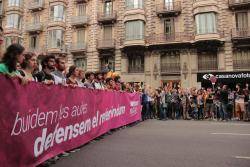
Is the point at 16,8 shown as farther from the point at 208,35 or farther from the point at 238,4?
the point at 238,4

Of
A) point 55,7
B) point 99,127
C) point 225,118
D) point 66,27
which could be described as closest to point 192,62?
point 225,118

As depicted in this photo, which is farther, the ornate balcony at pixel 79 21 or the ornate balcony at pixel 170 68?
the ornate balcony at pixel 79 21

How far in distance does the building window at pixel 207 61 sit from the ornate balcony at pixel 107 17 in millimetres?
10521

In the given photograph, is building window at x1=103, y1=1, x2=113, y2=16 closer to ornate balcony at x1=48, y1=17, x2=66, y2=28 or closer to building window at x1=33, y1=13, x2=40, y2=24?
ornate balcony at x1=48, y1=17, x2=66, y2=28

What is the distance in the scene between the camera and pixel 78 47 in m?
31.7

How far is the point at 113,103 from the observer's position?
9180 mm

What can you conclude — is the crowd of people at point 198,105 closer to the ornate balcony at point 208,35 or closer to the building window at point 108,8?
the ornate balcony at point 208,35

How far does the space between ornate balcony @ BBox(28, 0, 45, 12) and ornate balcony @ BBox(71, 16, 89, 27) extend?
16.7 feet

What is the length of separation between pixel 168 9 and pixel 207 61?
694 centimetres

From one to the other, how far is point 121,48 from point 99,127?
22.0m

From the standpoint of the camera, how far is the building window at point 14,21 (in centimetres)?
3562

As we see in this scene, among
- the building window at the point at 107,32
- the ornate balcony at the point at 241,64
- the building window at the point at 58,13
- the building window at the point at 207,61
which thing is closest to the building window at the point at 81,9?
the building window at the point at 58,13

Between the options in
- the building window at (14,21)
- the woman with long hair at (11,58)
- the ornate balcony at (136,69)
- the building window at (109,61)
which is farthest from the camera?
the building window at (14,21)

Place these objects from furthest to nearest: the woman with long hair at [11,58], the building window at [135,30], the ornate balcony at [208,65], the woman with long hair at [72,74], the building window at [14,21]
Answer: the building window at [14,21]
the building window at [135,30]
the ornate balcony at [208,65]
the woman with long hair at [72,74]
the woman with long hair at [11,58]
